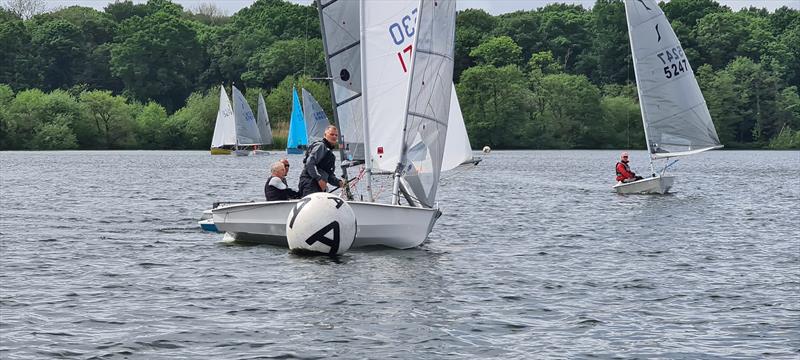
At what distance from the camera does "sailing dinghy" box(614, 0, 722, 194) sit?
167ft

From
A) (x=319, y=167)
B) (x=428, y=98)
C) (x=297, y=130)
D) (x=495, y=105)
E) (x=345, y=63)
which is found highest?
(x=495, y=105)

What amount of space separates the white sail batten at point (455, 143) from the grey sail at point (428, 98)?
44.0 ft

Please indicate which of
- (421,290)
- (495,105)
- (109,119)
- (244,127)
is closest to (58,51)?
(109,119)

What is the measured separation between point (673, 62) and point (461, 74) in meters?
98.7

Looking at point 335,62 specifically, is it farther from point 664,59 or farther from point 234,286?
point 664,59

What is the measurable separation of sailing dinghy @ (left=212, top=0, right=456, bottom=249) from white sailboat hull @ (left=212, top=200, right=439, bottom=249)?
0.02 metres

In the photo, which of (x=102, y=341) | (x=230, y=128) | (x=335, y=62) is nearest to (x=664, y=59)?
(x=335, y=62)

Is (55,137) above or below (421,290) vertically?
above

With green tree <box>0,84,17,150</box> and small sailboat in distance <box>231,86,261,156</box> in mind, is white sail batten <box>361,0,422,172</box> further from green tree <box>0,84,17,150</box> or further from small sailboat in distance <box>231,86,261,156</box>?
green tree <box>0,84,17,150</box>

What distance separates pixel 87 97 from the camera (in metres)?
136

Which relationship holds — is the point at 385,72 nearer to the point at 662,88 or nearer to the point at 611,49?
the point at 662,88

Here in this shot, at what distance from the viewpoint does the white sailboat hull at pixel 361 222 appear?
80.9 feet

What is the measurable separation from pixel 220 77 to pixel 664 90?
392ft

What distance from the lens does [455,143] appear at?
41.6 metres
